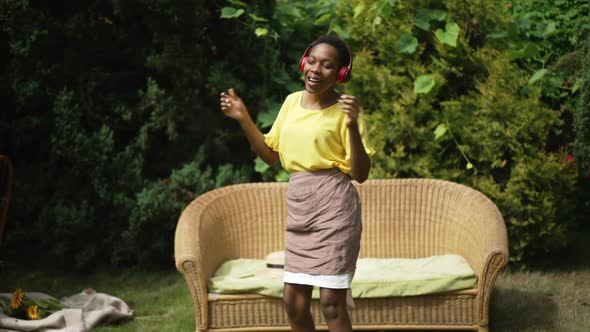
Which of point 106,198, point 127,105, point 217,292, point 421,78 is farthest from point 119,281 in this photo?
point 421,78

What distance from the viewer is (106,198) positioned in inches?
210

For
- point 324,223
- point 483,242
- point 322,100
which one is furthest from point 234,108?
point 483,242

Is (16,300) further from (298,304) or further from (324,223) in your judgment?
(324,223)

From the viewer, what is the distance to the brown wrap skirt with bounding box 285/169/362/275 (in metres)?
2.99

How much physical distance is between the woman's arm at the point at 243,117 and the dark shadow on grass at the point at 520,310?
5.95ft

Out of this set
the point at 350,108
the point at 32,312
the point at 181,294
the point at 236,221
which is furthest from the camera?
the point at 181,294

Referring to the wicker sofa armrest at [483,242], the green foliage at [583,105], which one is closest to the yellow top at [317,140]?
the wicker sofa armrest at [483,242]

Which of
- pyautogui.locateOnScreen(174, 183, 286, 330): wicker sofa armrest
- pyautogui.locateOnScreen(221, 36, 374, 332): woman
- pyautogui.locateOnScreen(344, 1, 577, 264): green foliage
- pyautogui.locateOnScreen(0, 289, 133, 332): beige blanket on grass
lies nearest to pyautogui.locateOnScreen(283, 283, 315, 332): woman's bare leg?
pyautogui.locateOnScreen(221, 36, 374, 332): woman

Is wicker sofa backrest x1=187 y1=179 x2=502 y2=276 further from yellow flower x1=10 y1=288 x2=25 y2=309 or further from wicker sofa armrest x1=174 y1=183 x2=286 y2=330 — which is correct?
yellow flower x1=10 y1=288 x2=25 y2=309

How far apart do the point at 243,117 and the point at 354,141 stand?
0.48 meters

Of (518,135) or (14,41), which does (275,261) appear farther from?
(14,41)

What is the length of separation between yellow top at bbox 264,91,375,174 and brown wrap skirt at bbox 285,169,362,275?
0.16 feet

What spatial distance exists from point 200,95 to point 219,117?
0.68 ft

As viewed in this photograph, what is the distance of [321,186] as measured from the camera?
300 cm
